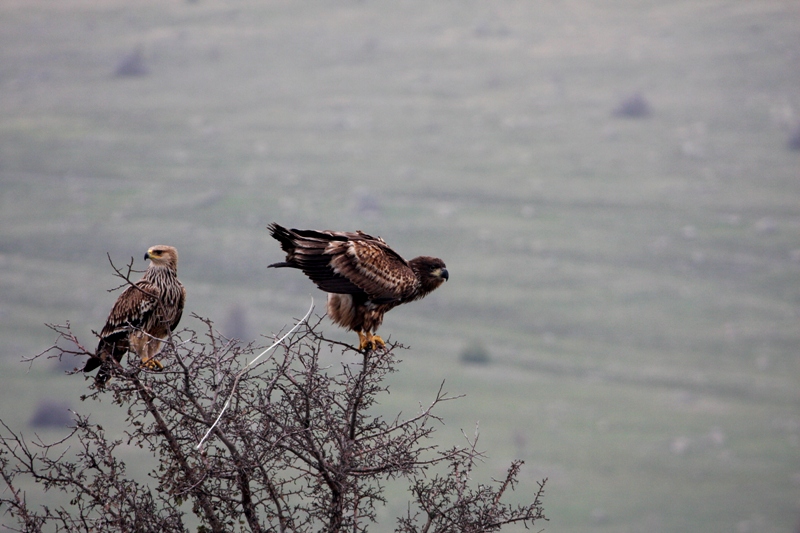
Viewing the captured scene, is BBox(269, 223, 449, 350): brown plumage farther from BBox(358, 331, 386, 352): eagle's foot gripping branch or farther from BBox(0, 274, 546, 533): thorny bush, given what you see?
BBox(0, 274, 546, 533): thorny bush

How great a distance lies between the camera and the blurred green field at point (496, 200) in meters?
68.1

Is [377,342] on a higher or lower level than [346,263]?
lower

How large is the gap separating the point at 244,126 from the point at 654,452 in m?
70.9

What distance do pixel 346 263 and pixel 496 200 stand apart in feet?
300

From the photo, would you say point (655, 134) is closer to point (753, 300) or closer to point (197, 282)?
point (753, 300)

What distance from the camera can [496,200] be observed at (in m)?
103

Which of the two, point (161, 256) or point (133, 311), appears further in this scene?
point (161, 256)

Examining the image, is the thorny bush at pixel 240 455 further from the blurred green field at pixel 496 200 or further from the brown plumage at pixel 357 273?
the blurred green field at pixel 496 200

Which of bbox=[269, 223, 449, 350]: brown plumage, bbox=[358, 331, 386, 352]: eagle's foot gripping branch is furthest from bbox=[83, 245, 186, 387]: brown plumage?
bbox=[358, 331, 386, 352]: eagle's foot gripping branch

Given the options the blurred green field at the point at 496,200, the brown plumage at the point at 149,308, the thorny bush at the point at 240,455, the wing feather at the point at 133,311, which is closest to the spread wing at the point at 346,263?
the brown plumage at the point at 149,308

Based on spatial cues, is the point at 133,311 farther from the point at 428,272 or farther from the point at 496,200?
the point at 496,200

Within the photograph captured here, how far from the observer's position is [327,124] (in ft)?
408

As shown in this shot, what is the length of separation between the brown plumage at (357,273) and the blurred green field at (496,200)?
4140cm

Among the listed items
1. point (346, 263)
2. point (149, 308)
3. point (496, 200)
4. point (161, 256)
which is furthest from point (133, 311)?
point (496, 200)
